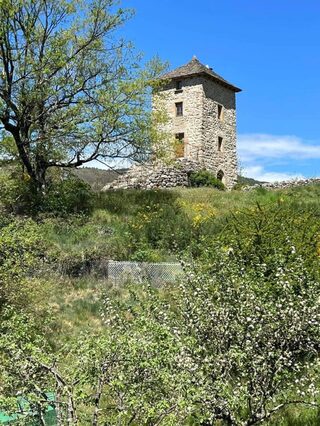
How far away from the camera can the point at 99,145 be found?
64.3ft

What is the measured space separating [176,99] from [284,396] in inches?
1133

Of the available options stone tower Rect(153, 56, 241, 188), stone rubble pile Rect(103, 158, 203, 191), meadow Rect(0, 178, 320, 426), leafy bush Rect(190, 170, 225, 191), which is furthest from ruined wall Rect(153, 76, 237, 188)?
meadow Rect(0, 178, 320, 426)

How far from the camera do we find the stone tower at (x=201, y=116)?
3269 centimetres

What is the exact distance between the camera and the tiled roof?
1291 inches

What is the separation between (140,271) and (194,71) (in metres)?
22.0

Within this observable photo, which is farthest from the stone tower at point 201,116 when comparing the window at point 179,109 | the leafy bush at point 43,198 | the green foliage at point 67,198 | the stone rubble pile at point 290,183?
the leafy bush at point 43,198

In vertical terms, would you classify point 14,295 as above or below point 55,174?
below

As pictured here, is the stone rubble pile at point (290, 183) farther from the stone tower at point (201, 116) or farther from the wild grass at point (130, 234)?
the stone tower at point (201, 116)

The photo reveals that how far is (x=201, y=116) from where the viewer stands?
3269 cm

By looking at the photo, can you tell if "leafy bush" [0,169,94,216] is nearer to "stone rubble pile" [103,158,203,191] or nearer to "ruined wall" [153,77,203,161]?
"stone rubble pile" [103,158,203,191]

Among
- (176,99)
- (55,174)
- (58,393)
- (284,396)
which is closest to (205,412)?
(284,396)

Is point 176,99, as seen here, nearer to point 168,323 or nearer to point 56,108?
point 56,108

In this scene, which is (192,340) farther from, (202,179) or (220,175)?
(220,175)

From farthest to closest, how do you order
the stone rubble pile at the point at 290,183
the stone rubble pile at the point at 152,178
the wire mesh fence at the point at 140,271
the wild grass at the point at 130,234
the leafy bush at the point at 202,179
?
1. the leafy bush at the point at 202,179
2. the stone rubble pile at the point at 290,183
3. the stone rubble pile at the point at 152,178
4. the wire mesh fence at the point at 140,271
5. the wild grass at the point at 130,234
